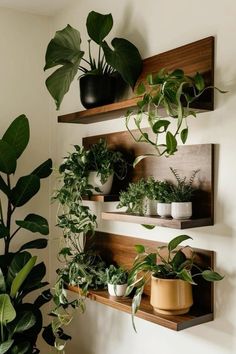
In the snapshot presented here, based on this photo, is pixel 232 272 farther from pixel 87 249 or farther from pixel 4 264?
pixel 4 264

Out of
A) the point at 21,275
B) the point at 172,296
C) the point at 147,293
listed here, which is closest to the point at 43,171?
the point at 21,275

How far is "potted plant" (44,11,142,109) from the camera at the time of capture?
198 centimetres

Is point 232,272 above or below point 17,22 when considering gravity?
below

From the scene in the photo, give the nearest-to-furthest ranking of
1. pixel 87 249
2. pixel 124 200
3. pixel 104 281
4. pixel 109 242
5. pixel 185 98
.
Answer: pixel 185 98, pixel 124 200, pixel 104 281, pixel 109 242, pixel 87 249

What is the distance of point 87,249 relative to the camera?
7.85ft

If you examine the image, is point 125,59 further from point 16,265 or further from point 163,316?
point 16,265

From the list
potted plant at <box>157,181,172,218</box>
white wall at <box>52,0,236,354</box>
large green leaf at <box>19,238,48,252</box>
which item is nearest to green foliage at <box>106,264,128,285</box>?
white wall at <box>52,0,236,354</box>

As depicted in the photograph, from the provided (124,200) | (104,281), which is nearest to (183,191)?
(124,200)

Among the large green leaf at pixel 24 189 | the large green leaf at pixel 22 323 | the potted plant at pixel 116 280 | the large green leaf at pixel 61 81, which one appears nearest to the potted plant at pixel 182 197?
the potted plant at pixel 116 280

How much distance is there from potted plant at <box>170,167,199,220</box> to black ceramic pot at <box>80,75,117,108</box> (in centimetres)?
54

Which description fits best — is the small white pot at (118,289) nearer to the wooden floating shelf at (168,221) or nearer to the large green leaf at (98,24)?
the wooden floating shelf at (168,221)

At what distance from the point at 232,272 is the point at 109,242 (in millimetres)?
787

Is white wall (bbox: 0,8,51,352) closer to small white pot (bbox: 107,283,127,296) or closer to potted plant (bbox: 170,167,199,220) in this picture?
small white pot (bbox: 107,283,127,296)

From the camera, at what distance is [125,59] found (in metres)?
1.97
